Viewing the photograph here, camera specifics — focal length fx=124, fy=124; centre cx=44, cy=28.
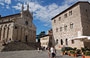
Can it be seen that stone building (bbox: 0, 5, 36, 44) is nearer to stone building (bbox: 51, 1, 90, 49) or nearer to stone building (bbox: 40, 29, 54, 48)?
stone building (bbox: 40, 29, 54, 48)

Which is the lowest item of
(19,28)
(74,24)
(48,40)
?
(48,40)

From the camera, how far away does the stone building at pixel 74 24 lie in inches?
1084

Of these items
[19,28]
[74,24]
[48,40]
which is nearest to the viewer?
[74,24]

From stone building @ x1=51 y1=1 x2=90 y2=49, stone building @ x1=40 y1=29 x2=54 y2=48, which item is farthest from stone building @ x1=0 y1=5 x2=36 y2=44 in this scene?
stone building @ x1=51 y1=1 x2=90 y2=49

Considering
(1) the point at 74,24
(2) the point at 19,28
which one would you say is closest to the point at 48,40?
(2) the point at 19,28

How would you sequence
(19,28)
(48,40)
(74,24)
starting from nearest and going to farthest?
(74,24)
(19,28)
(48,40)

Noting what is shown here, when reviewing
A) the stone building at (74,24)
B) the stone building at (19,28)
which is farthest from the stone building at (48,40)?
the stone building at (74,24)

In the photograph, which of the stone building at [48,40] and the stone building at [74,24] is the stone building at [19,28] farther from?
the stone building at [74,24]

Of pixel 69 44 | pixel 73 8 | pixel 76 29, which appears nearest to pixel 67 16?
pixel 73 8

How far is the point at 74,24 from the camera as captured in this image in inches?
1164

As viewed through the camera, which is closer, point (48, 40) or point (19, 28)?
point (19, 28)

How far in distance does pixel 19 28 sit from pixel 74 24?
81.4 feet

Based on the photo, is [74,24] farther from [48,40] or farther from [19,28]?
[48,40]

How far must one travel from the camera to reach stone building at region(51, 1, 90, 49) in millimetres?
27528
